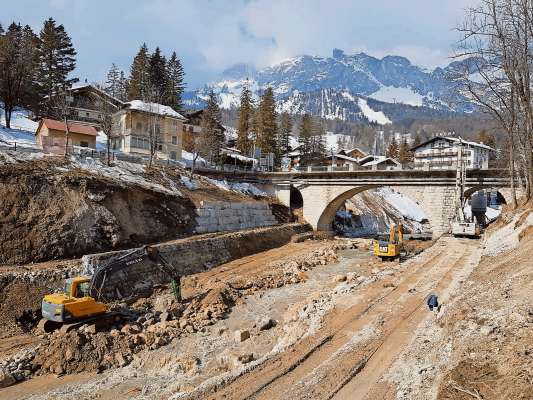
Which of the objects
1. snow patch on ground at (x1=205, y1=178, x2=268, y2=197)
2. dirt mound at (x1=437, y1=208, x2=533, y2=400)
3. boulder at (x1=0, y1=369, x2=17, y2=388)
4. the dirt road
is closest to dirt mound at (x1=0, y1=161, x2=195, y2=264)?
boulder at (x1=0, y1=369, x2=17, y2=388)

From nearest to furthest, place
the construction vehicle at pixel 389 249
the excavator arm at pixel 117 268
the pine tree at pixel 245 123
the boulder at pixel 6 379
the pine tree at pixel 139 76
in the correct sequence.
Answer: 1. the boulder at pixel 6 379
2. the excavator arm at pixel 117 268
3. the construction vehicle at pixel 389 249
4. the pine tree at pixel 139 76
5. the pine tree at pixel 245 123

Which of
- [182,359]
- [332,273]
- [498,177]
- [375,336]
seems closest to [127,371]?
[182,359]

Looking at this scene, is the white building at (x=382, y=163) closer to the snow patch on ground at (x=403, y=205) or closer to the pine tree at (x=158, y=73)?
the snow patch on ground at (x=403, y=205)

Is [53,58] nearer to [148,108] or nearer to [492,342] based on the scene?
[148,108]

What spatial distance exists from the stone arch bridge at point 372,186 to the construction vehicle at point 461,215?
1053 mm

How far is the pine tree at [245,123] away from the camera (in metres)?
68.2

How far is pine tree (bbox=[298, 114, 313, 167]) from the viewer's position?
76250 mm

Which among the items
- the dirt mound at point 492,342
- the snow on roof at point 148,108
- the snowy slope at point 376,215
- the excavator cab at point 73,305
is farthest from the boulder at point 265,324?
the snow on roof at point 148,108

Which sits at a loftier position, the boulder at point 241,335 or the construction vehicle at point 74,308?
the construction vehicle at point 74,308

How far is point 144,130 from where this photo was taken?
48188mm

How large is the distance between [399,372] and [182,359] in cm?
682

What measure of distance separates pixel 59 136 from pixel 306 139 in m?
48.4

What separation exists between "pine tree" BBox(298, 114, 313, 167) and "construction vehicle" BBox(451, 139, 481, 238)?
143 feet

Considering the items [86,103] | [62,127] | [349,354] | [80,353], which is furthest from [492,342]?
[86,103]
